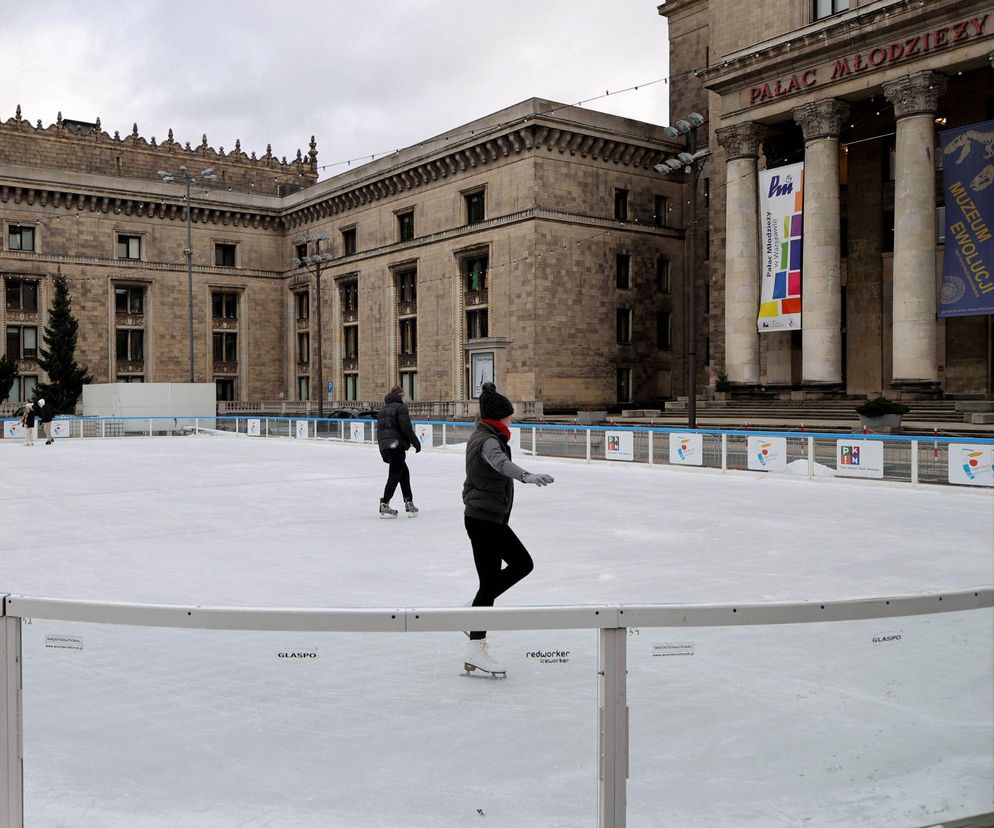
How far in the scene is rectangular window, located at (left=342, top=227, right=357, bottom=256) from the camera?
5910cm

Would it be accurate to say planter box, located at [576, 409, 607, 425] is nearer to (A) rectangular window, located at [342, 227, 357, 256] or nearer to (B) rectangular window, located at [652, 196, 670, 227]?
(B) rectangular window, located at [652, 196, 670, 227]

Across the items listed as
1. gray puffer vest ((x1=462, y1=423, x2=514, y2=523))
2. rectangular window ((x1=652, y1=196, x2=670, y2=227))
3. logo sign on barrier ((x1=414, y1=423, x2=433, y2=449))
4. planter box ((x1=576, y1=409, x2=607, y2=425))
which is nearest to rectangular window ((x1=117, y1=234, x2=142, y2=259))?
rectangular window ((x1=652, y1=196, x2=670, y2=227))

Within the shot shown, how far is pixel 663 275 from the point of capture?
50688 millimetres

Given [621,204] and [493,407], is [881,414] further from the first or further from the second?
[621,204]

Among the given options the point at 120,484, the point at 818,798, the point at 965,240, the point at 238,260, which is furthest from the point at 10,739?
the point at 238,260

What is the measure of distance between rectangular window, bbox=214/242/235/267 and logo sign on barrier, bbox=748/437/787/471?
52.0 meters

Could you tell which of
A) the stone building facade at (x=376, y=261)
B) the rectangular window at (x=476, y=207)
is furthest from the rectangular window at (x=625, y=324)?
the rectangular window at (x=476, y=207)

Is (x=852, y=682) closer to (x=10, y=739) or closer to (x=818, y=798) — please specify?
(x=818, y=798)

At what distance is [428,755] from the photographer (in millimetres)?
3365

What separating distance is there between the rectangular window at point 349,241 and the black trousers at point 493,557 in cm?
5428

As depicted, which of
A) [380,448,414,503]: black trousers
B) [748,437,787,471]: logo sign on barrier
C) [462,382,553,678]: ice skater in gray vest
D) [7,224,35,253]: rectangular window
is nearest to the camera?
[462,382,553,678]: ice skater in gray vest

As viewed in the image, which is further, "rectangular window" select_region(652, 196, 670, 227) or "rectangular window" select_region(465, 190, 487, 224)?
"rectangular window" select_region(652, 196, 670, 227)

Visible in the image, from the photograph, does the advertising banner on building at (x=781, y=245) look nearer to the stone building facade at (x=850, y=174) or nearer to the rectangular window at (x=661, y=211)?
the stone building facade at (x=850, y=174)

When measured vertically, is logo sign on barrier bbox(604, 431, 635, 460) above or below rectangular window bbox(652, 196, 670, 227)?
below
